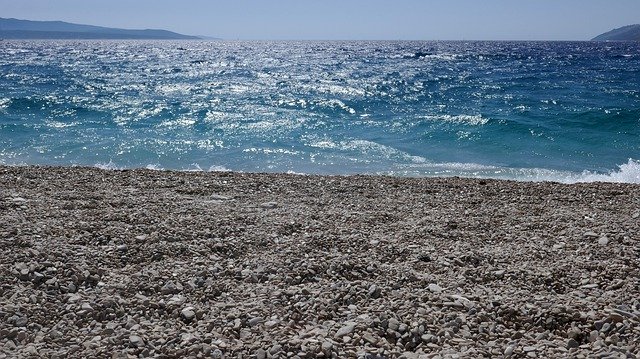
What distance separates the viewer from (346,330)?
3885 mm

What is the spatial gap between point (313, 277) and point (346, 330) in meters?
0.96

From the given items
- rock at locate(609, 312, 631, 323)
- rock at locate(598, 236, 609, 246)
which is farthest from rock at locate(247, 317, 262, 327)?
rock at locate(598, 236, 609, 246)

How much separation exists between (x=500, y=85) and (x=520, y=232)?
26062 millimetres

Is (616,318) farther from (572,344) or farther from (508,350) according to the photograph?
(508,350)

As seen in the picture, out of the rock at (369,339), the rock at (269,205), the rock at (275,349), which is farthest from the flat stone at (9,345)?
the rock at (269,205)

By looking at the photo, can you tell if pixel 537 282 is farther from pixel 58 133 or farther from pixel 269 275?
Result: pixel 58 133

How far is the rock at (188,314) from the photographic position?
13.4 ft

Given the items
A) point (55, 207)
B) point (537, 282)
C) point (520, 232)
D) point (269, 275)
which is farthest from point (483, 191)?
point (55, 207)

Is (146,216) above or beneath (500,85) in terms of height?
beneath

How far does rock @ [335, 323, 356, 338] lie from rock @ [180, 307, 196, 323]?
3.63 feet

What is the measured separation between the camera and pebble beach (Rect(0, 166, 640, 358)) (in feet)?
12.4

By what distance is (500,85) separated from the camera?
3030 centimetres

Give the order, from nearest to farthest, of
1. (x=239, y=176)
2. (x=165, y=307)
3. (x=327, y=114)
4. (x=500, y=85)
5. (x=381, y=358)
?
(x=381, y=358) < (x=165, y=307) < (x=239, y=176) < (x=327, y=114) < (x=500, y=85)

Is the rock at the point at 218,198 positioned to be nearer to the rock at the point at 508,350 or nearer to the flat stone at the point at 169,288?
the flat stone at the point at 169,288
